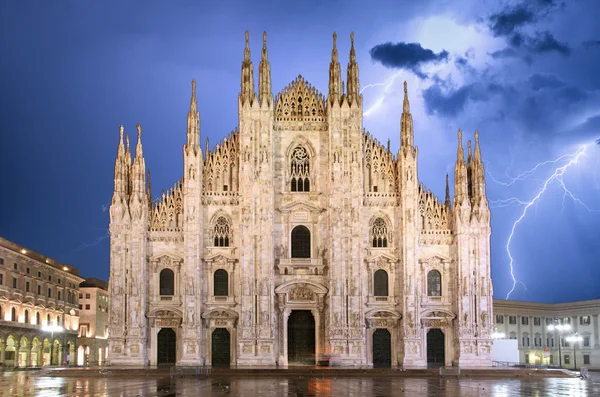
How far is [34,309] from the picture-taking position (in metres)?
84.2

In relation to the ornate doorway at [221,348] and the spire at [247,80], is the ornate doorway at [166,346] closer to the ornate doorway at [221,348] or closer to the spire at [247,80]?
the ornate doorway at [221,348]

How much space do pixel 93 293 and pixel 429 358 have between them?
61179 millimetres

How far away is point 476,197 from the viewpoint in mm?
64938

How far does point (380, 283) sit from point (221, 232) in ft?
44.4

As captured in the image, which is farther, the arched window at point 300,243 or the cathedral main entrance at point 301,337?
the arched window at point 300,243

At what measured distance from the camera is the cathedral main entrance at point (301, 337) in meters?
63.8

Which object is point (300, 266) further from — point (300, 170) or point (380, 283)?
point (300, 170)

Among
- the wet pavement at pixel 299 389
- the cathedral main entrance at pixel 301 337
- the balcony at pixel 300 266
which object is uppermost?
the balcony at pixel 300 266

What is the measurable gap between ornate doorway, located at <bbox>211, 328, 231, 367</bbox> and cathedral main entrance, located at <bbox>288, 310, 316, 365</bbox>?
495 centimetres

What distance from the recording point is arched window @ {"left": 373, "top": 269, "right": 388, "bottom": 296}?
64.6m

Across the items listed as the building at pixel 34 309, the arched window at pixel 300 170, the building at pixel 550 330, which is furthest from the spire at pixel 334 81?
the building at pixel 550 330

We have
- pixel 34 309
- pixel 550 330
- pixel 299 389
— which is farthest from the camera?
pixel 550 330

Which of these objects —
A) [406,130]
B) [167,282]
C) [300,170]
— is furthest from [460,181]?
[167,282]

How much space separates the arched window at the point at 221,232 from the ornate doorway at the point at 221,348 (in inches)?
273
